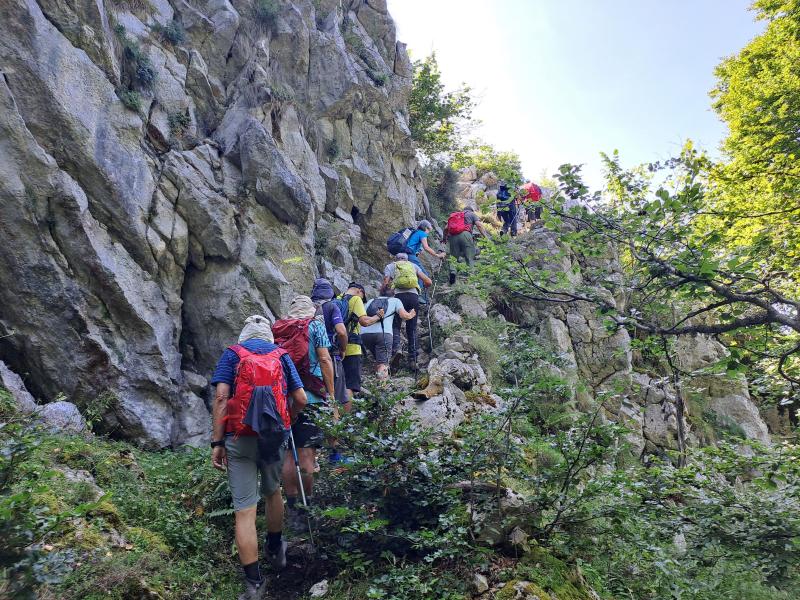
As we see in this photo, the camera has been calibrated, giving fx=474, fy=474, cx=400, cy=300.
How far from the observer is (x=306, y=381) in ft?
20.0

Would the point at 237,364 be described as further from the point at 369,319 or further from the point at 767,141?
the point at 767,141

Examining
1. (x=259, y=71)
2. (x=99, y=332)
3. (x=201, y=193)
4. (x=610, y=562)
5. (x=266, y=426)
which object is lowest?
(x=610, y=562)

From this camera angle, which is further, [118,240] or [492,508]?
[118,240]

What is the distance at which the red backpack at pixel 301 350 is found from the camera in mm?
6082

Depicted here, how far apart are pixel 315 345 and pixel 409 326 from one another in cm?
487

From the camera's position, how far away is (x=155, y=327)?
340 inches

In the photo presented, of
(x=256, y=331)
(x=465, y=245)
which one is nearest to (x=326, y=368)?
(x=256, y=331)

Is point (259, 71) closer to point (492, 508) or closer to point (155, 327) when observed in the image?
point (155, 327)

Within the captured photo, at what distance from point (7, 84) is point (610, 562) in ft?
35.5

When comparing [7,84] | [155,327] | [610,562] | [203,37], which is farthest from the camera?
[203,37]

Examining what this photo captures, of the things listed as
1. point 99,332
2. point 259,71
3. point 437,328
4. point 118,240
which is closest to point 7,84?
point 118,240

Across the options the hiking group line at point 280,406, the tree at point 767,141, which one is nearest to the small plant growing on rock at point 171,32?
the hiking group line at point 280,406

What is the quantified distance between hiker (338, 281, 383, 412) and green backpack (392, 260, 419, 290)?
5.17 ft

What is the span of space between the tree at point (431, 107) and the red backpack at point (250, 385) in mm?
20251
